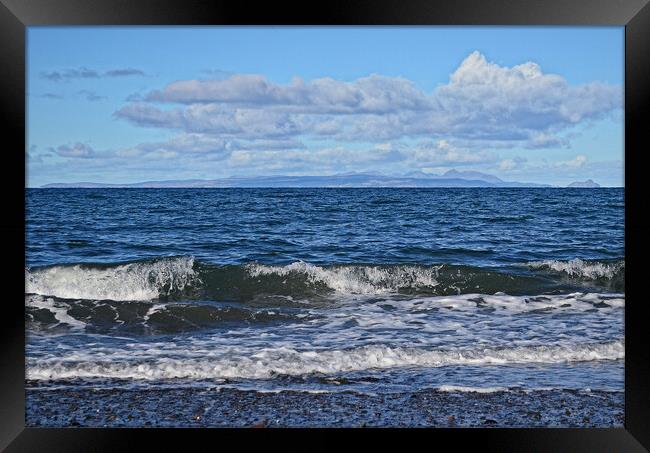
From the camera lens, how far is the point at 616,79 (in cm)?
3047

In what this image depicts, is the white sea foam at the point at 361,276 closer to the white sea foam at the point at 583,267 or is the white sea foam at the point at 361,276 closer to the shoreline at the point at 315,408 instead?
the white sea foam at the point at 583,267

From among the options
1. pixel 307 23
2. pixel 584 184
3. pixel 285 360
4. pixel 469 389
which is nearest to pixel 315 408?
pixel 469 389

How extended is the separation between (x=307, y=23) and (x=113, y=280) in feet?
24.6

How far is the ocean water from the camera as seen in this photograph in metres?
4.77

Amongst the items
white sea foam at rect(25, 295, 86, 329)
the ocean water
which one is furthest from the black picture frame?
white sea foam at rect(25, 295, 86, 329)

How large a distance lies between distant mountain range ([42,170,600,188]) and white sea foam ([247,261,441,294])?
17.1 m

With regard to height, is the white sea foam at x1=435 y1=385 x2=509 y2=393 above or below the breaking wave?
below

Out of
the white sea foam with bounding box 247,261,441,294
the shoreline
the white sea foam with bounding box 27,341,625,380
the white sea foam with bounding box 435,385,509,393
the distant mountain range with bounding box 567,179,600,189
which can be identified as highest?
the distant mountain range with bounding box 567,179,600,189

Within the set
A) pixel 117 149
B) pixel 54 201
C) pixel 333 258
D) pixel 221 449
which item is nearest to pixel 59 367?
pixel 221 449

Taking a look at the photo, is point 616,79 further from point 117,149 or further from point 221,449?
point 221,449

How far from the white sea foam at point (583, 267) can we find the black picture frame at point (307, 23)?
26.8 ft

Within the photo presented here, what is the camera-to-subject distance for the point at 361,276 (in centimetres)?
993

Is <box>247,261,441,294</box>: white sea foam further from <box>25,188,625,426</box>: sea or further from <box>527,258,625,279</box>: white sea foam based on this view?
<box>527,258,625,279</box>: white sea foam

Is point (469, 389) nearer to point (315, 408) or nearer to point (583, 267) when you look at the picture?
point (315, 408)
